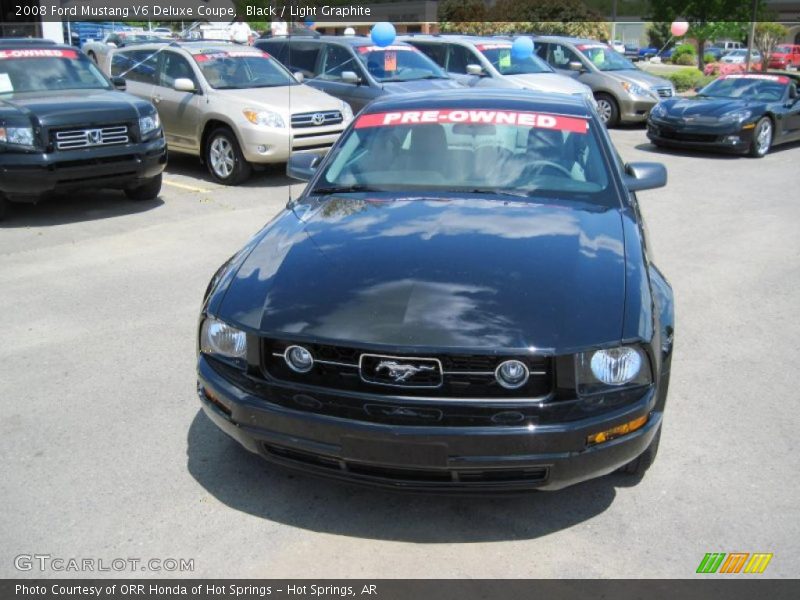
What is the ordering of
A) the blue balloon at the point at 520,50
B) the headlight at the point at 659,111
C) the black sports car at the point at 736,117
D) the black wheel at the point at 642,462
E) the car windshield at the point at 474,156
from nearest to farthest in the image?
the black wheel at the point at 642,462 → the car windshield at the point at 474,156 → the black sports car at the point at 736,117 → the headlight at the point at 659,111 → the blue balloon at the point at 520,50

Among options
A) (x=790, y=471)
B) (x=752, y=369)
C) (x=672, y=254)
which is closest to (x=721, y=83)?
(x=672, y=254)

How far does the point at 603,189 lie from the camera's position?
4457 millimetres

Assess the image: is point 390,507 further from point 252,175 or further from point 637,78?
point 637,78

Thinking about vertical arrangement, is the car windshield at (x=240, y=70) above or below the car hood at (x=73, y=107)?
above

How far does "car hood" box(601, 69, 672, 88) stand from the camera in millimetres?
16672

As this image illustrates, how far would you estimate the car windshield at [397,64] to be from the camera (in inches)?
524

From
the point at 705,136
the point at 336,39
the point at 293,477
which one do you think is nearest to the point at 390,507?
the point at 293,477

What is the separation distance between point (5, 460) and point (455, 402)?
2.25 metres

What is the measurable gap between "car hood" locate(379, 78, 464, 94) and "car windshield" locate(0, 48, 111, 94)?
14.7 ft

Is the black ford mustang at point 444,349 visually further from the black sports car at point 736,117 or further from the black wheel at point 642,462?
the black sports car at point 736,117

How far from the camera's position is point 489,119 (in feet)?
15.8

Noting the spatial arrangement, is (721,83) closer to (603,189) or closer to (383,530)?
(603,189)

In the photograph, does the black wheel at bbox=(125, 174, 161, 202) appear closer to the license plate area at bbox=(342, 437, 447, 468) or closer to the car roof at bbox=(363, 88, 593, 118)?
the car roof at bbox=(363, 88, 593, 118)

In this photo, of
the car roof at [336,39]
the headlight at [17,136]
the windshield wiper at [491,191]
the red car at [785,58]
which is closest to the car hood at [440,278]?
the windshield wiper at [491,191]
